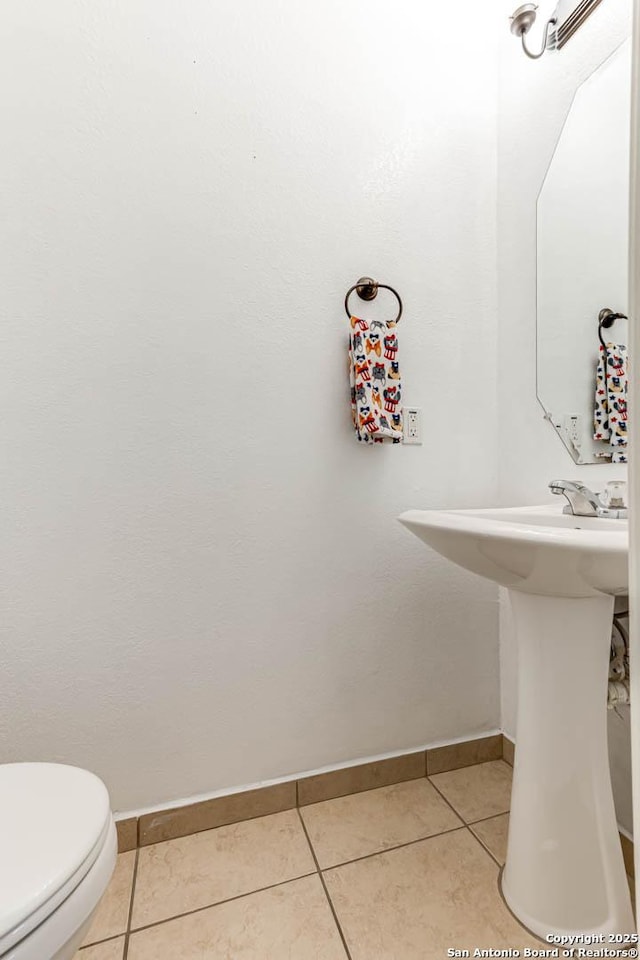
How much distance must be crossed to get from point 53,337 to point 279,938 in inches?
51.2

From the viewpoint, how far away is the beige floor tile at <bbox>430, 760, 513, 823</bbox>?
124 centimetres

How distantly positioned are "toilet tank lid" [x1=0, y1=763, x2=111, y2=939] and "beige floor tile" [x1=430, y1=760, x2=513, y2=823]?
943mm

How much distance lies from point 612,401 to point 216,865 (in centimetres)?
138

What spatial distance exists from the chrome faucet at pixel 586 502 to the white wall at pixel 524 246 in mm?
98

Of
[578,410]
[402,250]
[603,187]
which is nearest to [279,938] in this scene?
[578,410]

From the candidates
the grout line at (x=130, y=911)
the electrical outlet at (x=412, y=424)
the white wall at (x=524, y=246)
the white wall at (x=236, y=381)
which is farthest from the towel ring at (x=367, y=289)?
the grout line at (x=130, y=911)

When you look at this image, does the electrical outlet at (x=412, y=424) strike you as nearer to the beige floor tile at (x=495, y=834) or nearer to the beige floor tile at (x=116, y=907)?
the beige floor tile at (x=495, y=834)

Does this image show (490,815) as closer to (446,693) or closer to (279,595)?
(446,693)

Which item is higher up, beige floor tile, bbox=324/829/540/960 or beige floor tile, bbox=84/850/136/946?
beige floor tile, bbox=324/829/540/960

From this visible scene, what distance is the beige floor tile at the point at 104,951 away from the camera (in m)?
0.88

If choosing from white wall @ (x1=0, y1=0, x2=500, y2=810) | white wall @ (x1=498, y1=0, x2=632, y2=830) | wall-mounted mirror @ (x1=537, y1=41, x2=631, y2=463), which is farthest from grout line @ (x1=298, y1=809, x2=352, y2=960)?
wall-mounted mirror @ (x1=537, y1=41, x2=631, y2=463)

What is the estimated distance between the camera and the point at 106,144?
1104 millimetres

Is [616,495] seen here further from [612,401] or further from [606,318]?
[606,318]

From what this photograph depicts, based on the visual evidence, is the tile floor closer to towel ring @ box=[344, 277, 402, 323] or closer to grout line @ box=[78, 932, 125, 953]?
grout line @ box=[78, 932, 125, 953]
